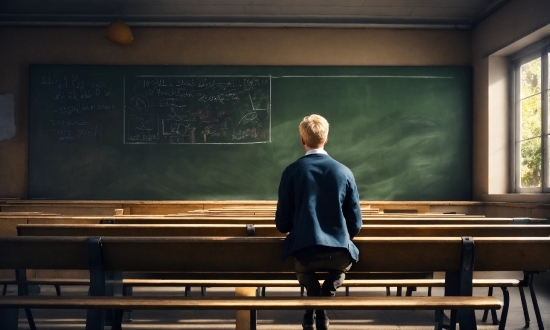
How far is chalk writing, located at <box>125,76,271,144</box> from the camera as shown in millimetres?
7320

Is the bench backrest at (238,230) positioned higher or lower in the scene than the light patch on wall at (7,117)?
lower

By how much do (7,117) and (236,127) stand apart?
2.86 m

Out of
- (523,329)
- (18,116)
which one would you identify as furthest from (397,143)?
(18,116)

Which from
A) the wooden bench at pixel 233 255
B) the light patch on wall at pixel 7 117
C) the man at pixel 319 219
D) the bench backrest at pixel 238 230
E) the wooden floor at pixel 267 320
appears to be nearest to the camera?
the wooden bench at pixel 233 255

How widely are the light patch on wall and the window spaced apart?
6.10 metres

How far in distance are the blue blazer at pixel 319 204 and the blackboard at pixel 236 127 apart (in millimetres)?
5035

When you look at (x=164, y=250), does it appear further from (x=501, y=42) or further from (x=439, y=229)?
(x=501, y=42)

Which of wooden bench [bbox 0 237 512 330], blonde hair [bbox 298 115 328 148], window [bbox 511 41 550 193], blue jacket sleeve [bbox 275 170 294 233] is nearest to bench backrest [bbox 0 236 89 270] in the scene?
wooden bench [bbox 0 237 512 330]

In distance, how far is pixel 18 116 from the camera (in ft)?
23.9

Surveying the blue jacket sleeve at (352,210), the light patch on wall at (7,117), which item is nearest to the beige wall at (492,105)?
the blue jacket sleeve at (352,210)

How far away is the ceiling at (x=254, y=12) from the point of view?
6766mm

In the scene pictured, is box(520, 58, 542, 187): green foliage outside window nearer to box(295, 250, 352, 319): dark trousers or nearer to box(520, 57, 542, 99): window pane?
box(520, 57, 542, 99): window pane

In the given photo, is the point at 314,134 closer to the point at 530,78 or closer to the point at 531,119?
the point at 531,119

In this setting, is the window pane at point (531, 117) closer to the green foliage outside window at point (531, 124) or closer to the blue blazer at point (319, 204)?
the green foliage outside window at point (531, 124)
